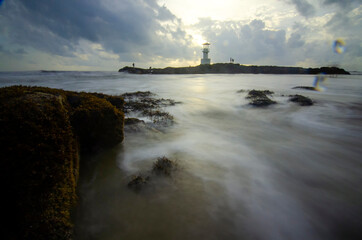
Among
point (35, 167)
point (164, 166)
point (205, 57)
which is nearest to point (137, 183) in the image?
point (164, 166)

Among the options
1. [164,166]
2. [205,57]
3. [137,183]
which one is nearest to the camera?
[137,183]

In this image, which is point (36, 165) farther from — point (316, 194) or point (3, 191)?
point (316, 194)

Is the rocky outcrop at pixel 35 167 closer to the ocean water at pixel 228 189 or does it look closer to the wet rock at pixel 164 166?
the ocean water at pixel 228 189

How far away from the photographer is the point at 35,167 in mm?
1803

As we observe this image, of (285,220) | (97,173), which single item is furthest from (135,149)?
(285,220)

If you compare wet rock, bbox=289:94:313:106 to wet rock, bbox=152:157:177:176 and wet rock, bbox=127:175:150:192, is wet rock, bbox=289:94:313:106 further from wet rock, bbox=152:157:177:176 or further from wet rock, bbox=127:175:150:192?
wet rock, bbox=127:175:150:192

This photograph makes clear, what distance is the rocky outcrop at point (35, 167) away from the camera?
1.64m

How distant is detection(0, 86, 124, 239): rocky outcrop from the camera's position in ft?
5.37

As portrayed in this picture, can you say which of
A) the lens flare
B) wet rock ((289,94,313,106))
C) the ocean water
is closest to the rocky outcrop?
the ocean water

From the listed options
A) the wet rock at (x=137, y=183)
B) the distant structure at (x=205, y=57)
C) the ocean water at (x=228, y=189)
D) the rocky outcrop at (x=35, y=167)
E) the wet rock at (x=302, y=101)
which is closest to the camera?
the rocky outcrop at (x=35, y=167)

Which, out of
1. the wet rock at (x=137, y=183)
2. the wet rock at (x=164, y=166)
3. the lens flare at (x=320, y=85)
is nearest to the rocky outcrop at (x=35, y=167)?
the wet rock at (x=137, y=183)

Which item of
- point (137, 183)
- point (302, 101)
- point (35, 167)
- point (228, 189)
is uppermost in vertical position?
point (35, 167)

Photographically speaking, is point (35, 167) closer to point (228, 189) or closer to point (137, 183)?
point (137, 183)

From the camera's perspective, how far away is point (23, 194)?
5.51 ft
